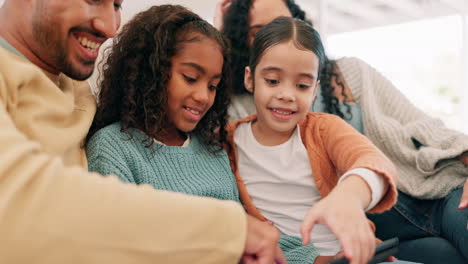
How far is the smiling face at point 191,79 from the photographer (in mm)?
986

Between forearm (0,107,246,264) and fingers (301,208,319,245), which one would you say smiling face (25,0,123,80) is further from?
fingers (301,208,319,245)

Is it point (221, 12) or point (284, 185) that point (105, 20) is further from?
point (221, 12)

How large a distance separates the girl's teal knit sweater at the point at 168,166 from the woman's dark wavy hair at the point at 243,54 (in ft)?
1.65

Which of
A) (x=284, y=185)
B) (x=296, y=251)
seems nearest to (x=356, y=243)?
(x=296, y=251)

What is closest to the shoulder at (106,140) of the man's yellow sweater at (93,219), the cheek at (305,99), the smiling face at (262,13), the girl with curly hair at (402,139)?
the man's yellow sweater at (93,219)

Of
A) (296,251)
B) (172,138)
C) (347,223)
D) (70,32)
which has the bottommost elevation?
(296,251)

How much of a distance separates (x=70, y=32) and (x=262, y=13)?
2.91 feet

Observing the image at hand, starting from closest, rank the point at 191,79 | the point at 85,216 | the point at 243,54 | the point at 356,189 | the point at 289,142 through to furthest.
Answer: the point at 85,216
the point at 356,189
the point at 191,79
the point at 289,142
the point at 243,54

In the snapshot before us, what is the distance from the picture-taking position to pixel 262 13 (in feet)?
5.01

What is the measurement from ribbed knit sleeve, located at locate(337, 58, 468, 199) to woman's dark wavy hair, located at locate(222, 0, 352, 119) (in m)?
0.07

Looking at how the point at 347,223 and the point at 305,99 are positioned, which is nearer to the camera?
the point at 347,223

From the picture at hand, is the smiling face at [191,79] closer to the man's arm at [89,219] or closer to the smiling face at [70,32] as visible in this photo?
the smiling face at [70,32]

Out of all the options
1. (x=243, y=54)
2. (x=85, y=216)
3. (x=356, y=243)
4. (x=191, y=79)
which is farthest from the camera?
(x=243, y=54)

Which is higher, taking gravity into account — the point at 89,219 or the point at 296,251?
the point at 89,219
